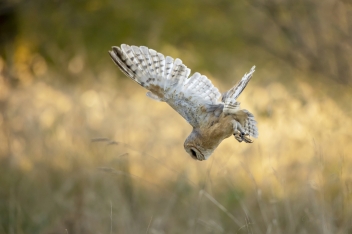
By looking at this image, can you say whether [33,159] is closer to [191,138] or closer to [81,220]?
[81,220]

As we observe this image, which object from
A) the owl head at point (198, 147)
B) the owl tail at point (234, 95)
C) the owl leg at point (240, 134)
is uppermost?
the owl tail at point (234, 95)

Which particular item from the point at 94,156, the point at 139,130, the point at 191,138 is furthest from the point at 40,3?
the point at 191,138

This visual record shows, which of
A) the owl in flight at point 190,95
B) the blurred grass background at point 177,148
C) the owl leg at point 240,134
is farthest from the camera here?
the blurred grass background at point 177,148

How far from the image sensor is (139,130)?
24.3 feet

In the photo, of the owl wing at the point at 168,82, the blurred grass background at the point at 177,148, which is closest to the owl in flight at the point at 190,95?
the owl wing at the point at 168,82

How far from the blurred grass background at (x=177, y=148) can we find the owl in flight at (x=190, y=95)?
626mm

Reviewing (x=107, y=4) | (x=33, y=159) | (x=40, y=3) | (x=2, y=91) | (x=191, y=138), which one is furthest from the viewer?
(x=107, y=4)

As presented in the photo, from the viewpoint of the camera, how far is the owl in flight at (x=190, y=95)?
3070 millimetres

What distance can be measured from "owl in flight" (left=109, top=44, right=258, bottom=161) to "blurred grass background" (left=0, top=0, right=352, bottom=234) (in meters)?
0.63

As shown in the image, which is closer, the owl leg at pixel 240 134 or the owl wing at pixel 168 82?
the owl leg at pixel 240 134

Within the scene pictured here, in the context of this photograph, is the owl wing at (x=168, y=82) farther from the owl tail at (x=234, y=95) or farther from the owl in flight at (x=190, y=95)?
the owl tail at (x=234, y=95)

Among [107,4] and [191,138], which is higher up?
[107,4]

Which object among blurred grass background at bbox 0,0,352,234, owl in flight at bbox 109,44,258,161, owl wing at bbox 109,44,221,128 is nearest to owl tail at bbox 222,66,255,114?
owl in flight at bbox 109,44,258,161

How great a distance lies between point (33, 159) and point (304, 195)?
3.36 metres
